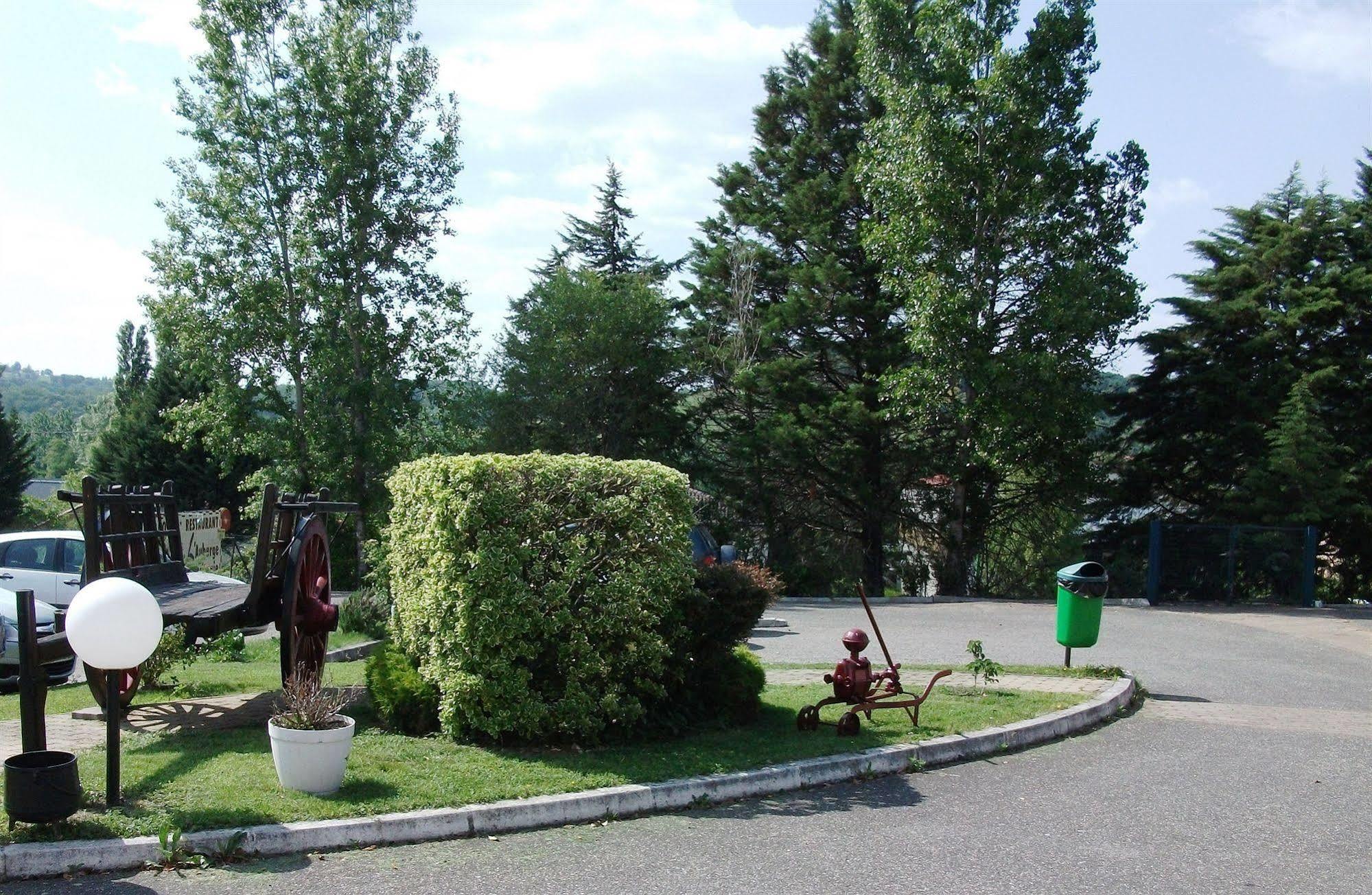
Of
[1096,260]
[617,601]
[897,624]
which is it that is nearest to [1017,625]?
[897,624]

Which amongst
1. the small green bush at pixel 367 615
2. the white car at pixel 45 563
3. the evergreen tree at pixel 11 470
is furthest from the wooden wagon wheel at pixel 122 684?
the evergreen tree at pixel 11 470

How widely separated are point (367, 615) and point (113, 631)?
863 centimetres

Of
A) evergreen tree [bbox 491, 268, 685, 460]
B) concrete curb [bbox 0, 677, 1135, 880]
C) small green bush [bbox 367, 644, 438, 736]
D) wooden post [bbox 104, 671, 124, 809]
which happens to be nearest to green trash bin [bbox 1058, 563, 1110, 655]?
concrete curb [bbox 0, 677, 1135, 880]

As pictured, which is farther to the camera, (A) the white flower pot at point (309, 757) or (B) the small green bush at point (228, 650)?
(B) the small green bush at point (228, 650)

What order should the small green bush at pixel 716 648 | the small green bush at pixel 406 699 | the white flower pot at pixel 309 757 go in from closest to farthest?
the white flower pot at pixel 309 757 → the small green bush at pixel 406 699 → the small green bush at pixel 716 648

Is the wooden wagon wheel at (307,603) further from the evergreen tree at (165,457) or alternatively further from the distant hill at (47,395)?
the distant hill at (47,395)

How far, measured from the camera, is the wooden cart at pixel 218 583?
24.8ft

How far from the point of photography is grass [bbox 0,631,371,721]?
9.24 m

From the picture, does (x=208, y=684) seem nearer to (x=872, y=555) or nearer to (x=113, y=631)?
(x=113, y=631)

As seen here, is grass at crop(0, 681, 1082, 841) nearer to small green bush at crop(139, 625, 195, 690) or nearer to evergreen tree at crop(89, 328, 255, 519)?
Answer: small green bush at crop(139, 625, 195, 690)

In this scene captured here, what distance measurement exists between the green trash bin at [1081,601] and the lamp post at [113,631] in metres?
8.69

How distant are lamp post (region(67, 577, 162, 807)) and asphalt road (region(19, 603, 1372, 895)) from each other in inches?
36.2

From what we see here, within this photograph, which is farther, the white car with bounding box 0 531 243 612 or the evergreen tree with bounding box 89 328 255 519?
the evergreen tree with bounding box 89 328 255 519

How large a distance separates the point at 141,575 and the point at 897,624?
1245 cm
